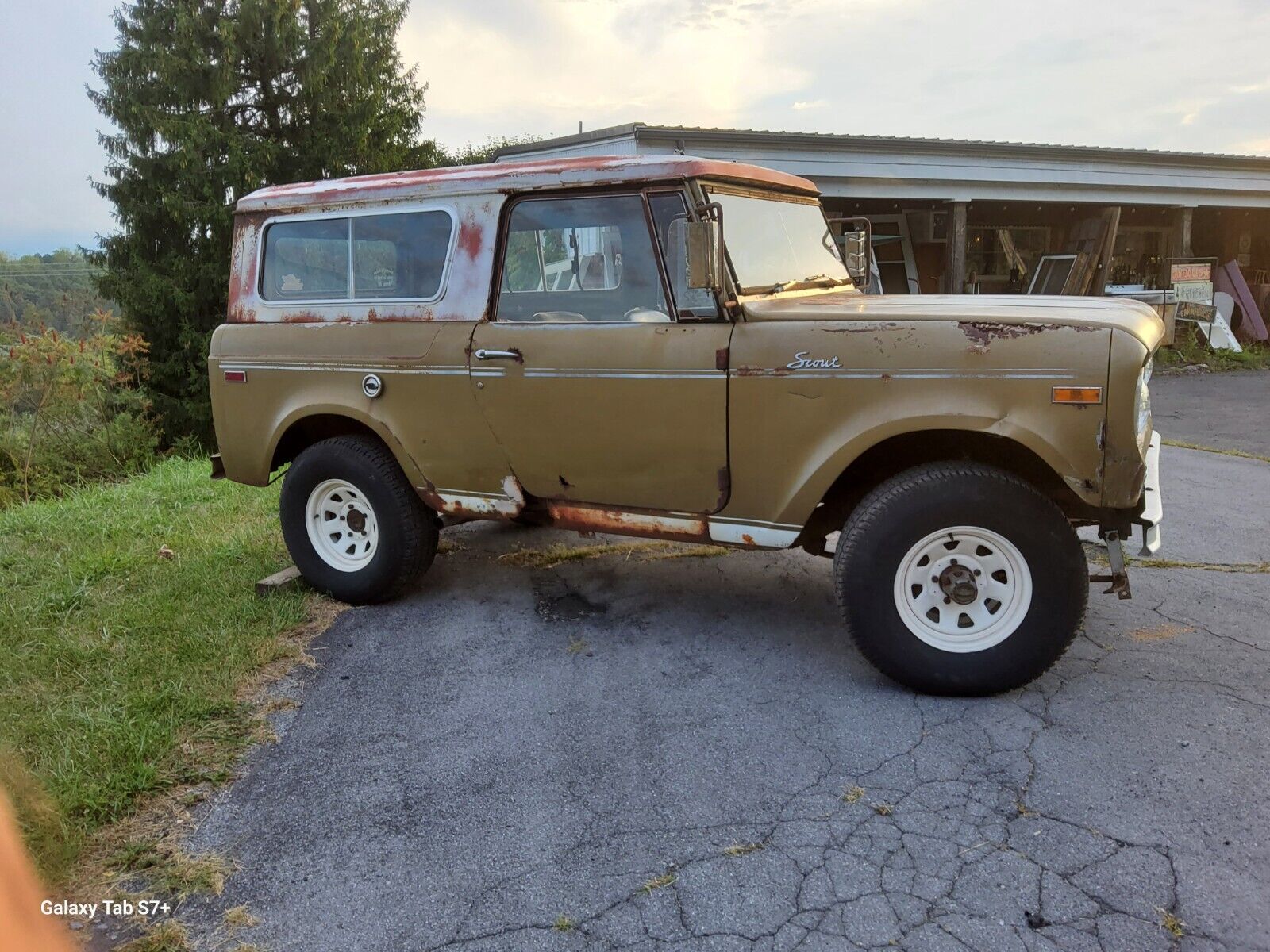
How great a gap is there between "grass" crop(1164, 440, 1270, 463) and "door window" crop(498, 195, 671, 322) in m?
6.70

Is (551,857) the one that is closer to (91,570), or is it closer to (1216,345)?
(91,570)

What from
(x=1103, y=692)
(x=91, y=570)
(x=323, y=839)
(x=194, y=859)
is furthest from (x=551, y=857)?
(x=91, y=570)

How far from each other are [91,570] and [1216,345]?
17946mm

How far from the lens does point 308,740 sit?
3.40 meters

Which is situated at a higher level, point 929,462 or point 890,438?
Answer: point 890,438

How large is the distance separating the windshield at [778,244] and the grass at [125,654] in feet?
9.07

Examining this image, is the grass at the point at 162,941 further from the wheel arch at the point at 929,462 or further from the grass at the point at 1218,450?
the grass at the point at 1218,450

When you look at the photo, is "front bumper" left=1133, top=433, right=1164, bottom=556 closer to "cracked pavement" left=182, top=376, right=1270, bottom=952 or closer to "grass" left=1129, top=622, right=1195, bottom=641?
"cracked pavement" left=182, top=376, right=1270, bottom=952

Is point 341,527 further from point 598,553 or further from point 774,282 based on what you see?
point 774,282

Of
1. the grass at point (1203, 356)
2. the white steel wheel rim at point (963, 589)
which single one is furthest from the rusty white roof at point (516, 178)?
the grass at point (1203, 356)

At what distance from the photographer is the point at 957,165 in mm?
13648

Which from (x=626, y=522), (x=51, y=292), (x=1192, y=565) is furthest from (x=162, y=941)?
(x=51, y=292)

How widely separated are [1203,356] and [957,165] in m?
6.11

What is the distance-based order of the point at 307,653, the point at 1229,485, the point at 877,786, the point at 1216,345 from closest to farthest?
the point at 877,786, the point at 307,653, the point at 1229,485, the point at 1216,345
